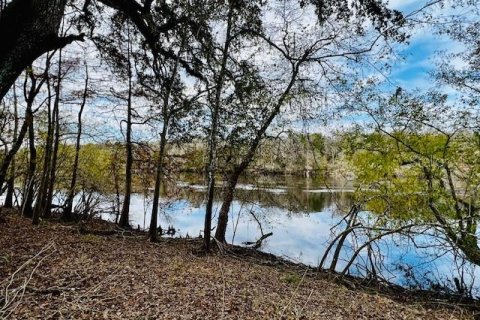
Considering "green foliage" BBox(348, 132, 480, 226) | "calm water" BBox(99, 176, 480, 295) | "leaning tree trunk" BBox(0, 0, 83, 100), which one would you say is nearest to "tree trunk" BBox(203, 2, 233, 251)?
"calm water" BBox(99, 176, 480, 295)

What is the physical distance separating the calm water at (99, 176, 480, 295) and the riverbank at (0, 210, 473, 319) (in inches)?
54.3

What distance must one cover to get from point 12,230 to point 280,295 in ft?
23.3

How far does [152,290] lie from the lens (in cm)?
491

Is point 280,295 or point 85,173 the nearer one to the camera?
point 280,295

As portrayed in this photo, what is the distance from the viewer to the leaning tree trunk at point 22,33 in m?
3.62

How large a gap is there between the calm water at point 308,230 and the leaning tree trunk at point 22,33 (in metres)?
6.32

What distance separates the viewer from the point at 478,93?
8258mm

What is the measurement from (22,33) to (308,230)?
597 inches

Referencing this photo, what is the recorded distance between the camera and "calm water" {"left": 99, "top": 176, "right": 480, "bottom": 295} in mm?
8875

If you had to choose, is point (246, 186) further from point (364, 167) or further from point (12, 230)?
point (12, 230)

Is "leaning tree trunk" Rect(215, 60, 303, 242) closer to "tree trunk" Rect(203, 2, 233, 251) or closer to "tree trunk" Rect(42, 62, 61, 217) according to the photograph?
"tree trunk" Rect(203, 2, 233, 251)

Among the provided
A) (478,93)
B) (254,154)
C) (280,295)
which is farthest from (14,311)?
(478,93)

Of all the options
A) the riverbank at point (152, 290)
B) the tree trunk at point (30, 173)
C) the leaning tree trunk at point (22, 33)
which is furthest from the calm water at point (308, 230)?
the leaning tree trunk at point (22, 33)

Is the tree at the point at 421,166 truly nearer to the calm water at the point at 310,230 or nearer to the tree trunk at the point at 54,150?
the calm water at the point at 310,230
